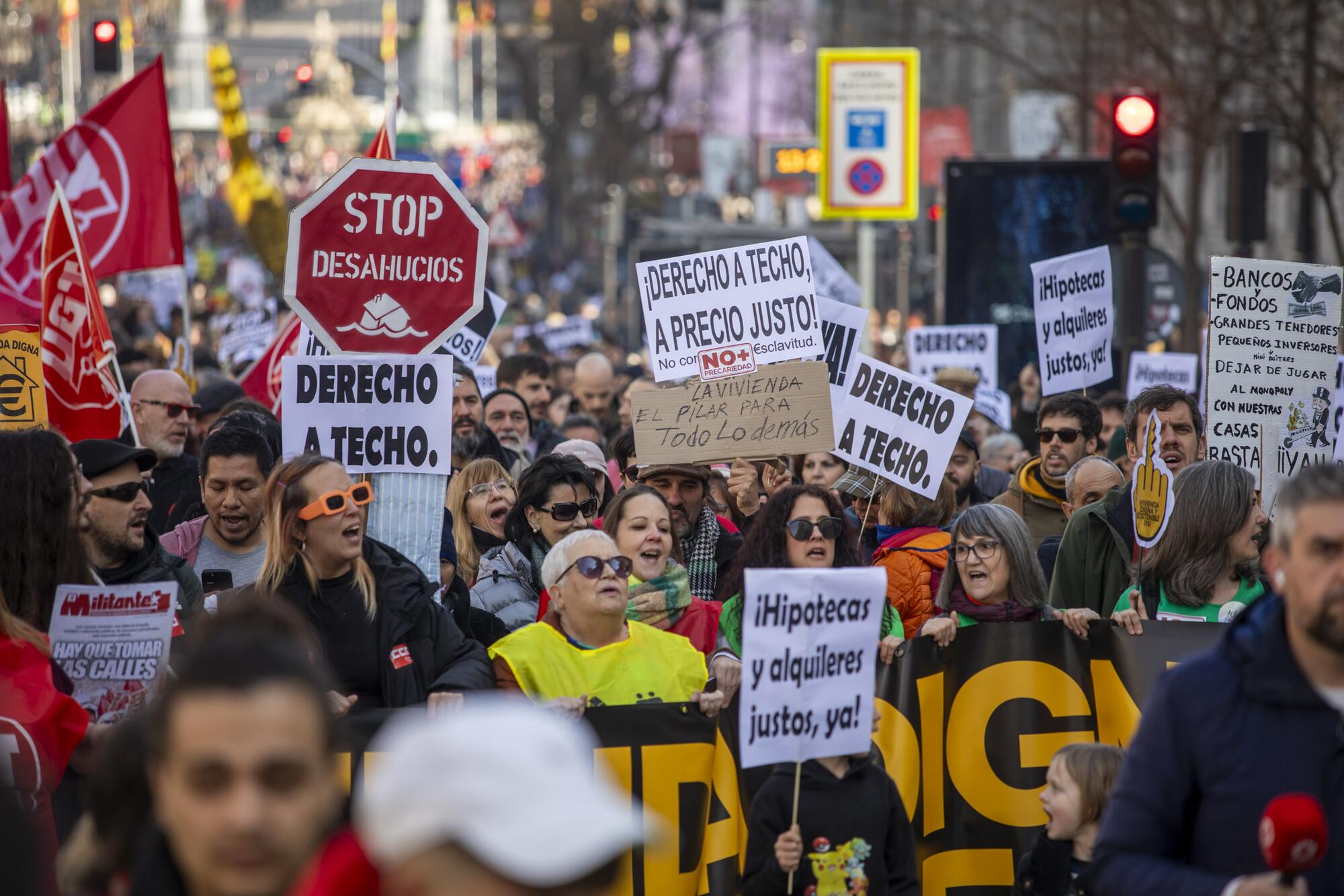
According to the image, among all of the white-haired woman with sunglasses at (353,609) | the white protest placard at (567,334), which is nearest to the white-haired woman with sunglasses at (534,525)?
the white-haired woman with sunglasses at (353,609)

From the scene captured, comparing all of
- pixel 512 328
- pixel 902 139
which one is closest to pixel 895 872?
pixel 902 139

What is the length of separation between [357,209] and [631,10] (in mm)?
49506

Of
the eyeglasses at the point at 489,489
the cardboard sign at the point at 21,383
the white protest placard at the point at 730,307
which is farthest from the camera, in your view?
the white protest placard at the point at 730,307

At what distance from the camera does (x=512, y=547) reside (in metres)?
7.18

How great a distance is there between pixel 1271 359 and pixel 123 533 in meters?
4.84

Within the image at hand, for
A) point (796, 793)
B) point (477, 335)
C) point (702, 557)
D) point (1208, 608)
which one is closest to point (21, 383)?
point (702, 557)

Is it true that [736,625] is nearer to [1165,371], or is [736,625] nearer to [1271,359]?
[1271,359]

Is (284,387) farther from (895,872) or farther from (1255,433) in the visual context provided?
(1255,433)

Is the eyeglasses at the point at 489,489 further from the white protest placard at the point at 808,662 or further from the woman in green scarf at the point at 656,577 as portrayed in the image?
the white protest placard at the point at 808,662

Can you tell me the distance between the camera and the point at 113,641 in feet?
16.5

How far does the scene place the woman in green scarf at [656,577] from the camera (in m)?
6.39

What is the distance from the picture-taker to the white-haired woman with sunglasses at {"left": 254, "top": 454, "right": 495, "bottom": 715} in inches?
224

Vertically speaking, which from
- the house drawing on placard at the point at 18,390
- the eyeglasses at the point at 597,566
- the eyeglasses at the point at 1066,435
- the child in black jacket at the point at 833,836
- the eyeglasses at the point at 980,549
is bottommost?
the child in black jacket at the point at 833,836

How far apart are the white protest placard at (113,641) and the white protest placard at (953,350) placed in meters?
9.59
